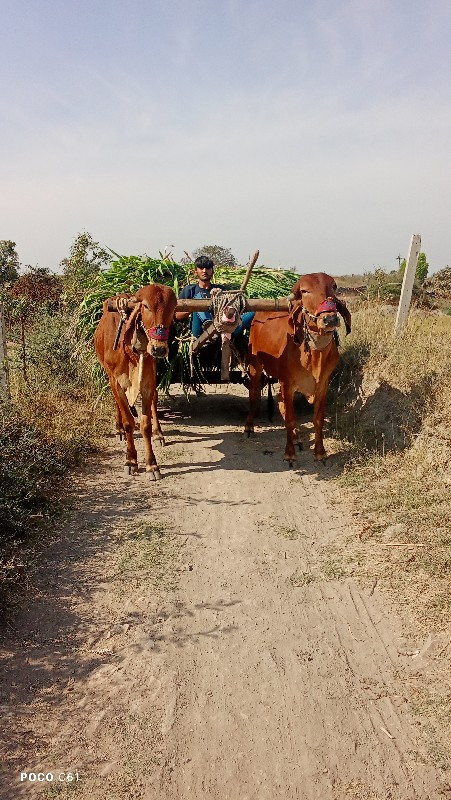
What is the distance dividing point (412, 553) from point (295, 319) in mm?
2649

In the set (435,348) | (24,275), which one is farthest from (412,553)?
(24,275)

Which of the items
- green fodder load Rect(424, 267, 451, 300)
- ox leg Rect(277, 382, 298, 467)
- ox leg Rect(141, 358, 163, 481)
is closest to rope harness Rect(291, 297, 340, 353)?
ox leg Rect(277, 382, 298, 467)

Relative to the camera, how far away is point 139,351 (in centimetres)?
579

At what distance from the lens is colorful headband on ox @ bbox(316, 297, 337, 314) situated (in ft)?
17.6

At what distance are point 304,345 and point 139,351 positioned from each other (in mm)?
1669

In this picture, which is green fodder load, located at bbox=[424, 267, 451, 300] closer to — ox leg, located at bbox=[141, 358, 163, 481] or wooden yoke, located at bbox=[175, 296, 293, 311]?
wooden yoke, located at bbox=[175, 296, 293, 311]

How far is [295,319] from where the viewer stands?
5.89m

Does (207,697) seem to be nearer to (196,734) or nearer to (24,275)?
(196,734)

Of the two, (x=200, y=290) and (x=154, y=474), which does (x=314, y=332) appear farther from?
(x=154, y=474)

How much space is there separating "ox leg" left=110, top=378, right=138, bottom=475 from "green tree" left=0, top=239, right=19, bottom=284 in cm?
1190

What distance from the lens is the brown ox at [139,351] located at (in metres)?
5.45

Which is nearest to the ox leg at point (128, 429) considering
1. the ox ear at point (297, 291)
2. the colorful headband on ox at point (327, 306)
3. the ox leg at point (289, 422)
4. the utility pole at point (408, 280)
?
the ox leg at point (289, 422)

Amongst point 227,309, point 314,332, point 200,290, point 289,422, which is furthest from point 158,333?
point 200,290

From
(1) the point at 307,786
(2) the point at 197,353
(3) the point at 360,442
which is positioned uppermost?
(2) the point at 197,353
